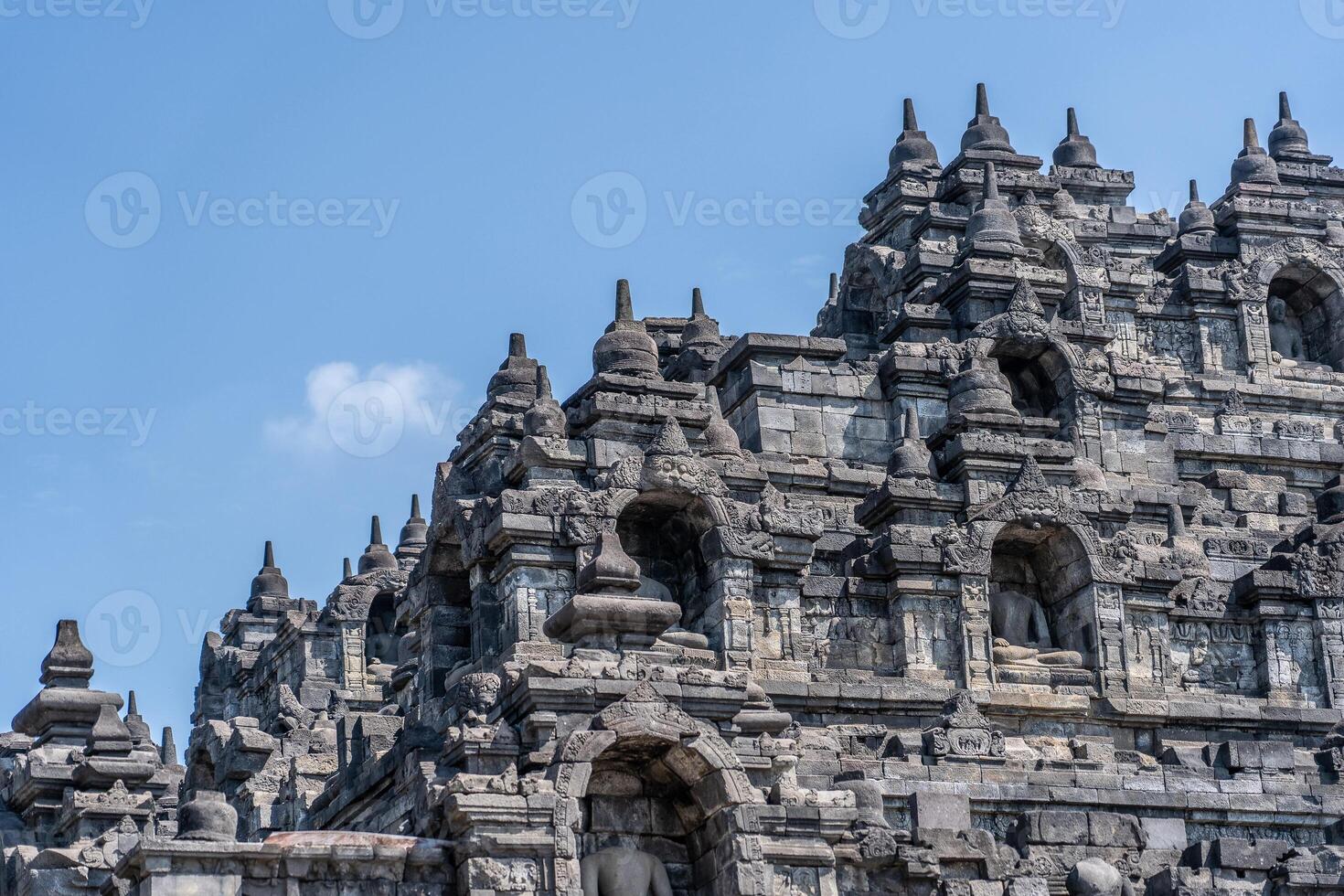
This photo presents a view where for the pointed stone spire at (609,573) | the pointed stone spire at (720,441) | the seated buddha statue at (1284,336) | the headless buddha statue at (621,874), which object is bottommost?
the headless buddha statue at (621,874)

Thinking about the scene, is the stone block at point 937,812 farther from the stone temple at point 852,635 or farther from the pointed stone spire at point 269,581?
the pointed stone spire at point 269,581

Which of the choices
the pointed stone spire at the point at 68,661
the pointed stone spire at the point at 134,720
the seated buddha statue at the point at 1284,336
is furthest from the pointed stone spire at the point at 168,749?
the seated buddha statue at the point at 1284,336

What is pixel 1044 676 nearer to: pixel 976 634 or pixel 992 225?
pixel 976 634

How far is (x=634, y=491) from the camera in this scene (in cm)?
3728

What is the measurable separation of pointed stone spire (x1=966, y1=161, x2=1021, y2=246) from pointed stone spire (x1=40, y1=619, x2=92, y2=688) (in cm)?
1637

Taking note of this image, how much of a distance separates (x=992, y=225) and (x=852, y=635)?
12.6m

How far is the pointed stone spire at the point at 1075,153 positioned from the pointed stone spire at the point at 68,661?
2645 centimetres

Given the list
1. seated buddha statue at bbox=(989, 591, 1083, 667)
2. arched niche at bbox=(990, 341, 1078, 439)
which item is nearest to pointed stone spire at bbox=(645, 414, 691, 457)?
seated buddha statue at bbox=(989, 591, 1083, 667)

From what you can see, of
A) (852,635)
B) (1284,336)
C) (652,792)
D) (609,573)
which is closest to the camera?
(652,792)

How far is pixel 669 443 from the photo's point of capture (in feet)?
123

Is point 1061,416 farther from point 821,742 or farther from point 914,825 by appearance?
point 914,825

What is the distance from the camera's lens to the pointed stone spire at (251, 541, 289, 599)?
206ft

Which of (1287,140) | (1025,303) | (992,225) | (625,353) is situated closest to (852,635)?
(625,353)

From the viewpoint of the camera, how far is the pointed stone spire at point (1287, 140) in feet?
198
